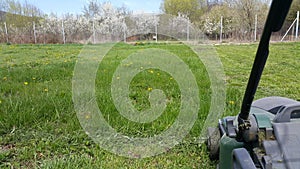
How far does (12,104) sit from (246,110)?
5.02 ft

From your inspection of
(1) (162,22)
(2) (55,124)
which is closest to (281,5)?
(1) (162,22)

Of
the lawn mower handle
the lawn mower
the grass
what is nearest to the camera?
the lawn mower handle

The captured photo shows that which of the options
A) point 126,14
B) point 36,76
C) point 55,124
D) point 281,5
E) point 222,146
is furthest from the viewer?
point 36,76

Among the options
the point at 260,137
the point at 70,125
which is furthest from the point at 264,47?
the point at 70,125

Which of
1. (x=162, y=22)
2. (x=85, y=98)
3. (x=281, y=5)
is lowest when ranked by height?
(x=85, y=98)

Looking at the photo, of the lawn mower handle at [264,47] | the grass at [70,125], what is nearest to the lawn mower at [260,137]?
the lawn mower handle at [264,47]

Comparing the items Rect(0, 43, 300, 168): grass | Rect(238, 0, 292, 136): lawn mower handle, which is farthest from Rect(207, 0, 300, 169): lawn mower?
Rect(0, 43, 300, 168): grass

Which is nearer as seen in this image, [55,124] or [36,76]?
[55,124]

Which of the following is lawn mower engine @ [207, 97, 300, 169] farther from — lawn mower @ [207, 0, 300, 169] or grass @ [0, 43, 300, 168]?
grass @ [0, 43, 300, 168]

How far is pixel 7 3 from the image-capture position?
13.2 metres

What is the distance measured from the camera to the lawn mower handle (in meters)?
0.41

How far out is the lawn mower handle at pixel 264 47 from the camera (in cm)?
41

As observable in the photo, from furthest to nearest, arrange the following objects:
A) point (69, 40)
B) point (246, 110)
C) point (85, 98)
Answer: point (69, 40), point (85, 98), point (246, 110)

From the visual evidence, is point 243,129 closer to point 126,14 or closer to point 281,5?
point 281,5
